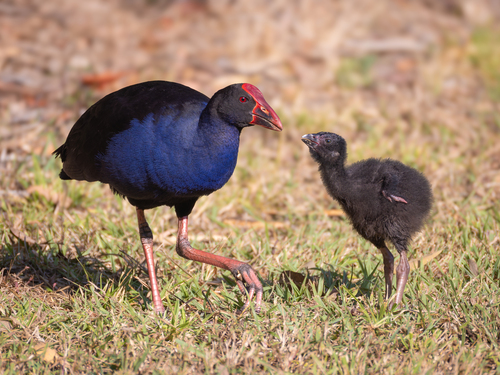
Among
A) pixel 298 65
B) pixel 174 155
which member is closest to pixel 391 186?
pixel 174 155

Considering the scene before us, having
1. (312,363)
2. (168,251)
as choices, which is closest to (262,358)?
(312,363)

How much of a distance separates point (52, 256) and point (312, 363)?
2143 mm

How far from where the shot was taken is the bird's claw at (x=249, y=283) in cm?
335

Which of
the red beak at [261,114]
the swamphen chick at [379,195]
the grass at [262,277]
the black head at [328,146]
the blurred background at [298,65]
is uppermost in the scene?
the blurred background at [298,65]

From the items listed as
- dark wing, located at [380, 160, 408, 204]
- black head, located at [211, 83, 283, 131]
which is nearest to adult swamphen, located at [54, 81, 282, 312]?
black head, located at [211, 83, 283, 131]

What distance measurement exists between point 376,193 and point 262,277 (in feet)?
3.40

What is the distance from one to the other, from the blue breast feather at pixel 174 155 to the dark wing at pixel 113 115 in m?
0.08

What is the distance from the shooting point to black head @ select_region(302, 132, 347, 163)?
352 cm

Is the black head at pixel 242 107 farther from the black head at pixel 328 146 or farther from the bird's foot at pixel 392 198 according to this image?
the bird's foot at pixel 392 198

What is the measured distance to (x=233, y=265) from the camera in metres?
3.51

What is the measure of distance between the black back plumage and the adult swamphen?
37 centimetres

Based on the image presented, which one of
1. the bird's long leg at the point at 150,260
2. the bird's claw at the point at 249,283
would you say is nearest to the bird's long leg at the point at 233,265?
the bird's claw at the point at 249,283

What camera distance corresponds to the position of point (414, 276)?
12.4ft

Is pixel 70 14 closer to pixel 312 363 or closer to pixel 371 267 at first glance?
pixel 371 267
